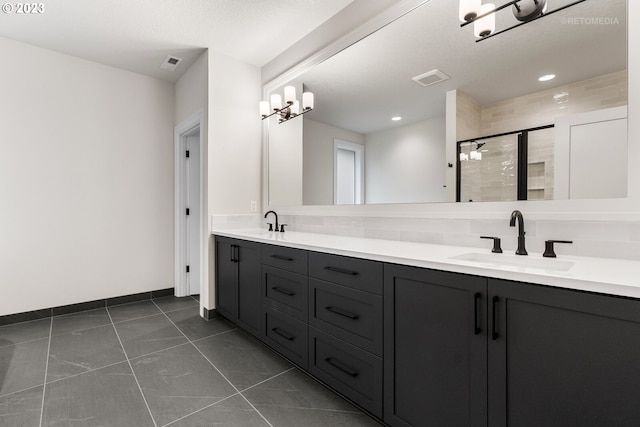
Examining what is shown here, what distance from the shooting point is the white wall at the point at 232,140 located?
295 centimetres

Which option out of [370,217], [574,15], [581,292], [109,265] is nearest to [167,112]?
[109,265]

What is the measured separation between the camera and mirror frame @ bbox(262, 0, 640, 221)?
1242 millimetres

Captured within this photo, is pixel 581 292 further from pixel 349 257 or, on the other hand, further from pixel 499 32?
pixel 499 32

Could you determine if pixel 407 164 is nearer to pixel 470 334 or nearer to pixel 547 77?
pixel 547 77

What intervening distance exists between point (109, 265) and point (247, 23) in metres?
2.90

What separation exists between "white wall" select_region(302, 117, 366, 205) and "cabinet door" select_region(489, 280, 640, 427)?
5.70ft

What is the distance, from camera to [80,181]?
3.15 meters

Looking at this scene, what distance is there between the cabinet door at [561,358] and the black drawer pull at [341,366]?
674mm

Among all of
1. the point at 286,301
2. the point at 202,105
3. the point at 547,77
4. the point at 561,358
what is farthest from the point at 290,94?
the point at 561,358

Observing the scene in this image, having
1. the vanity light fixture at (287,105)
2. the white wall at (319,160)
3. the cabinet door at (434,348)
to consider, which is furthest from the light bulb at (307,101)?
the cabinet door at (434,348)

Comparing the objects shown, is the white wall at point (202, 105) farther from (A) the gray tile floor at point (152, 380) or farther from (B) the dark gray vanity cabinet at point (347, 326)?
(B) the dark gray vanity cabinet at point (347, 326)

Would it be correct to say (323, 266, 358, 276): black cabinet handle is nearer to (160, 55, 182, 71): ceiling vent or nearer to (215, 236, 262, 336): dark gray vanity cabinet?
(215, 236, 262, 336): dark gray vanity cabinet

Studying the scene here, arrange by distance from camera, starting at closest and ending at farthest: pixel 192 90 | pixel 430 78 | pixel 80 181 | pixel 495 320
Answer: pixel 495 320 < pixel 430 78 < pixel 80 181 < pixel 192 90

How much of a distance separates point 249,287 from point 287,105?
5.58ft
